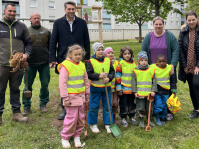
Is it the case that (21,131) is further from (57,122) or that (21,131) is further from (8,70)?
(8,70)

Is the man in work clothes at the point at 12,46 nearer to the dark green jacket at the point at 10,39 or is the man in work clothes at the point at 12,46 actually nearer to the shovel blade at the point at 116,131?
the dark green jacket at the point at 10,39

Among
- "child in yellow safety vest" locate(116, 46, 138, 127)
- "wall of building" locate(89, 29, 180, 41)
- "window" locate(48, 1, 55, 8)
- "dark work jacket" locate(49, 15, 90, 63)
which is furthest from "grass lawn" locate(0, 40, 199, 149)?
"wall of building" locate(89, 29, 180, 41)

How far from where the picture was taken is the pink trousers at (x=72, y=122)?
3727 millimetres

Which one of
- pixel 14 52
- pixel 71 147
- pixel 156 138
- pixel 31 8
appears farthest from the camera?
pixel 31 8

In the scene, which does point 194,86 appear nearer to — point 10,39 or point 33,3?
point 10,39

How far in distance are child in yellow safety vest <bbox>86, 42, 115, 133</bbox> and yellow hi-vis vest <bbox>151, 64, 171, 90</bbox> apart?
933 mm

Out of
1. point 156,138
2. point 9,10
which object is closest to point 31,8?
point 9,10

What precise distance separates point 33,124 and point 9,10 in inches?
97.8

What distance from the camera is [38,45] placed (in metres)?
5.22

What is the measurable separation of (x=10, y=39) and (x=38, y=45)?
2.71 ft

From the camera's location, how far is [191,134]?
4.15m

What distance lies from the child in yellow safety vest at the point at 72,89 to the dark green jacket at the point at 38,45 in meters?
1.72

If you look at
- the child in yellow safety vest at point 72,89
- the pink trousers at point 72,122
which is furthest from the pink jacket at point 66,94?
the pink trousers at point 72,122

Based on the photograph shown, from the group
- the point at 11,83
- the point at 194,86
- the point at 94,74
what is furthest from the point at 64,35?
the point at 194,86
